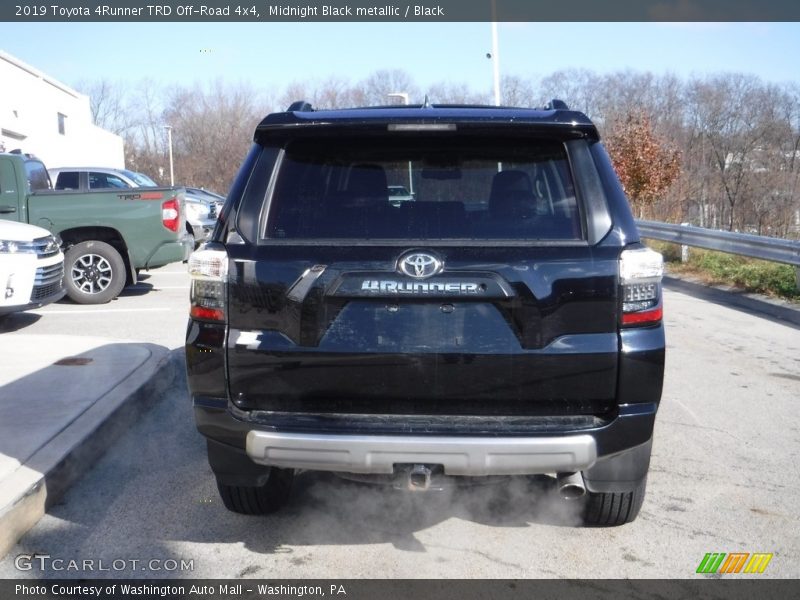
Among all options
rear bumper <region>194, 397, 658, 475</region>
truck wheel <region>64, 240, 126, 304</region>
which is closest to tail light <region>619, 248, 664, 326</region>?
rear bumper <region>194, 397, 658, 475</region>

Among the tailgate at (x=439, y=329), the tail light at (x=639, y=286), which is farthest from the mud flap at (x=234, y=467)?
the tail light at (x=639, y=286)

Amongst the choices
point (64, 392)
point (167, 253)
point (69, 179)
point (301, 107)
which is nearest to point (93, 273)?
point (167, 253)

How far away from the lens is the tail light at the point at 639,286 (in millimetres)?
3160

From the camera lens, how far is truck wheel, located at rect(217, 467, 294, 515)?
379cm

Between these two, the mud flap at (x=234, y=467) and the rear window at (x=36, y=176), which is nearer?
the mud flap at (x=234, y=467)

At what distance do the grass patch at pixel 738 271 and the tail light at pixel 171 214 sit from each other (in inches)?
323

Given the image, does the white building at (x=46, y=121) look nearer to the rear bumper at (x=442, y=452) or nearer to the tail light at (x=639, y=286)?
the rear bumper at (x=442, y=452)

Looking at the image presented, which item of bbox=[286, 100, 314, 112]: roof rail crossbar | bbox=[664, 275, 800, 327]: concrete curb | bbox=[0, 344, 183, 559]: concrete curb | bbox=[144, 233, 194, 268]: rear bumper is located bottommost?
bbox=[664, 275, 800, 327]: concrete curb

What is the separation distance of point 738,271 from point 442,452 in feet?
37.0

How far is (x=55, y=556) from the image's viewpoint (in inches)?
144

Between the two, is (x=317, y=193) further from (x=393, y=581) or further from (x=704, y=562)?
(x=704, y=562)

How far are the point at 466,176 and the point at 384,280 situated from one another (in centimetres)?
67

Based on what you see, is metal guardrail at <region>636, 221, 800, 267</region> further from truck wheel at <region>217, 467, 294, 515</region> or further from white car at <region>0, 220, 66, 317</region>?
white car at <region>0, 220, 66, 317</region>

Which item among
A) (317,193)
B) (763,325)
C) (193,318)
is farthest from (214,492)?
(763,325)
